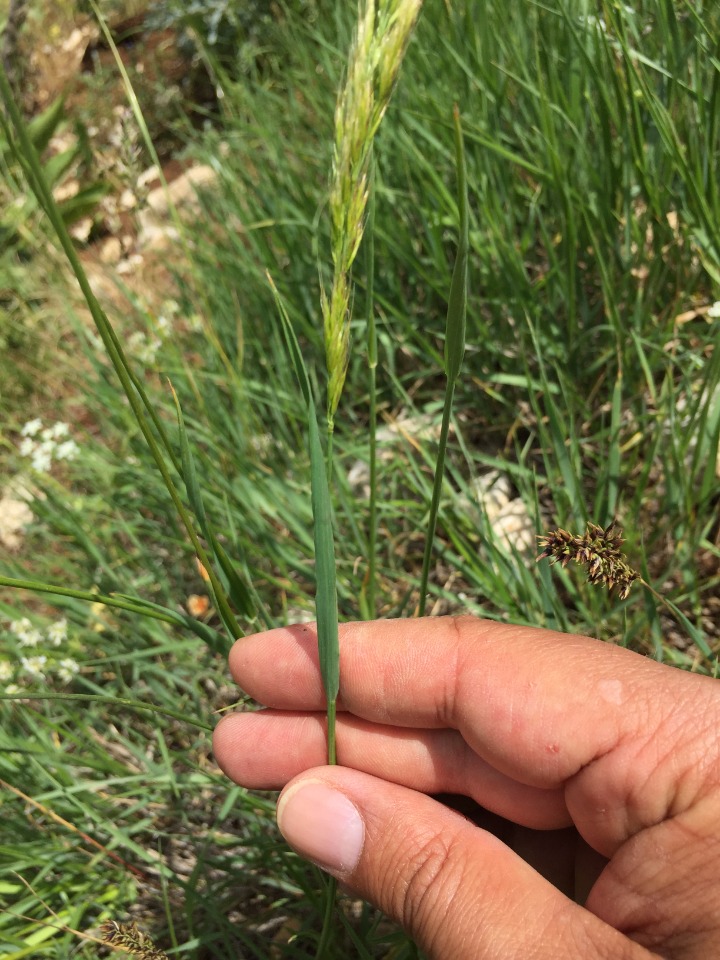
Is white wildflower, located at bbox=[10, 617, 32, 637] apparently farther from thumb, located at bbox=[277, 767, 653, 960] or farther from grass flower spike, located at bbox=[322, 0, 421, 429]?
grass flower spike, located at bbox=[322, 0, 421, 429]

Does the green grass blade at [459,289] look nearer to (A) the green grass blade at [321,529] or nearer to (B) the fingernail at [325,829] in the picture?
(A) the green grass blade at [321,529]

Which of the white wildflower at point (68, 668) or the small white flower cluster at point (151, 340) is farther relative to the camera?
the small white flower cluster at point (151, 340)

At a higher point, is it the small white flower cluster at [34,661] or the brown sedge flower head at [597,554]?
the brown sedge flower head at [597,554]

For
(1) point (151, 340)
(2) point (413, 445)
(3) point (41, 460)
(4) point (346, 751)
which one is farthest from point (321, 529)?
(1) point (151, 340)

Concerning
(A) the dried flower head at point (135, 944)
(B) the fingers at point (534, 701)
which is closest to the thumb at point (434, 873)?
(B) the fingers at point (534, 701)

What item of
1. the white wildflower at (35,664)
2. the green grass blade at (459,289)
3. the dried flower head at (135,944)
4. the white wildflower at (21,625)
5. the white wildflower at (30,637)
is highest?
the green grass blade at (459,289)

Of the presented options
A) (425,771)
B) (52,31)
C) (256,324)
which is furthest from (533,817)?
(52,31)

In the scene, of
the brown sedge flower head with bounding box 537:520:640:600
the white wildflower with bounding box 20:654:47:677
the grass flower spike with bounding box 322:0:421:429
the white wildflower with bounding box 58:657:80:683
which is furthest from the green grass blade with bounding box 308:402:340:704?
the white wildflower with bounding box 20:654:47:677
